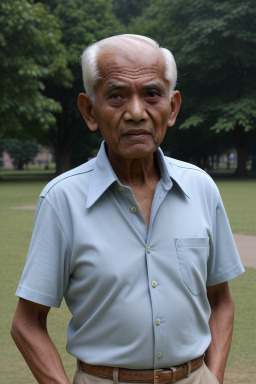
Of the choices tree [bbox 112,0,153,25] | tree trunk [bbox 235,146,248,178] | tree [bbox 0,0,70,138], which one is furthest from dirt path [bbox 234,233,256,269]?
tree [bbox 112,0,153,25]

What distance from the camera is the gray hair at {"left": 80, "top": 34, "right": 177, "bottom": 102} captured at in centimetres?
194

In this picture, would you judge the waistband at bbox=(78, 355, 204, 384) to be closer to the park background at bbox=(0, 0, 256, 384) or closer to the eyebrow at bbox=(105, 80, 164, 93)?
the eyebrow at bbox=(105, 80, 164, 93)

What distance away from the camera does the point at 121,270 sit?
1.85 meters

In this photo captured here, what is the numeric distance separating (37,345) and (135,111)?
0.73m

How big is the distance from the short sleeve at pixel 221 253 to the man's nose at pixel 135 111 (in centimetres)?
39

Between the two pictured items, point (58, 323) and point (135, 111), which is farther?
point (58, 323)

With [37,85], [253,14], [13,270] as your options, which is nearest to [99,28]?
[253,14]

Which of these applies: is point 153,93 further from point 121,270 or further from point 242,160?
point 242,160

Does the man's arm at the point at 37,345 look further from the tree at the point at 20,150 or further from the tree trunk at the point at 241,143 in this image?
the tree at the point at 20,150

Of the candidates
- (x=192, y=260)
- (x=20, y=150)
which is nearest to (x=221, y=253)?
(x=192, y=260)

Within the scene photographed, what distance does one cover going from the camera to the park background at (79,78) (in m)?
20.6

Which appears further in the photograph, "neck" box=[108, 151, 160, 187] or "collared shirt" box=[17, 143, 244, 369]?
"neck" box=[108, 151, 160, 187]

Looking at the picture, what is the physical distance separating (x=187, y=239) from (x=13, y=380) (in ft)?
8.69

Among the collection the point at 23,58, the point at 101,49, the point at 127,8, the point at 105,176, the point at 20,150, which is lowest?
the point at 20,150
